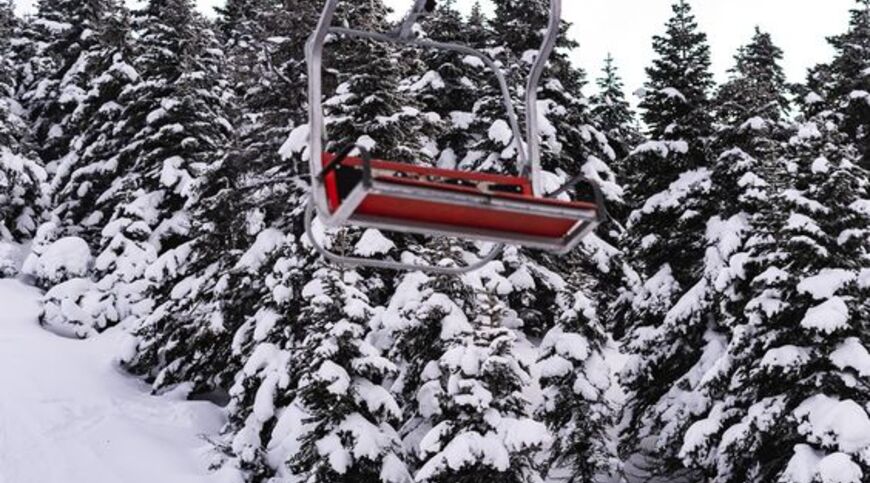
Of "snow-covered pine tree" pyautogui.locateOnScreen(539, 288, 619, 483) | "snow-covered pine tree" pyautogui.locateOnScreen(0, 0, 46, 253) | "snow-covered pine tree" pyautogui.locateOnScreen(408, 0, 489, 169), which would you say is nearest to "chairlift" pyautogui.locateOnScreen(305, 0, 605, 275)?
"snow-covered pine tree" pyautogui.locateOnScreen(539, 288, 619, 483)

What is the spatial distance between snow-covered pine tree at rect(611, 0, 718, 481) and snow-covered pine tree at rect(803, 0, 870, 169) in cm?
717

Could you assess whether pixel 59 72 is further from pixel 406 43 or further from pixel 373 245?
pixel 406 43

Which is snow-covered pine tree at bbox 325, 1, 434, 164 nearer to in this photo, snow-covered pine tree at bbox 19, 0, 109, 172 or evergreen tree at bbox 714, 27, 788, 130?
evergreen tree at bbox 714, 27, 788, 130

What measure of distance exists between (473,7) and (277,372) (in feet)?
55.9

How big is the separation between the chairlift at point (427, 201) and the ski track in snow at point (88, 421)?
14050 mm

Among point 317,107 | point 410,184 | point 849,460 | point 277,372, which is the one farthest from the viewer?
point 277,372

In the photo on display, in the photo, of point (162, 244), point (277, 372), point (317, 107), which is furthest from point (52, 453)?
point (317, 107)

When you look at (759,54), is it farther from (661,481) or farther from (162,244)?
(162,244)

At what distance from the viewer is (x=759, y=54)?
28594 millimetres

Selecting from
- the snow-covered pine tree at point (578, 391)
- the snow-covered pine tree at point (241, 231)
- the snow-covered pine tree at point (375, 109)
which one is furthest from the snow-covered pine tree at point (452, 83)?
the snow-covered pine tree at point (578, 391)

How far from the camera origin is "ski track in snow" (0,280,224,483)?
18984mm

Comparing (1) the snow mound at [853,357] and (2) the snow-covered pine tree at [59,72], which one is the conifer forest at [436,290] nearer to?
(1) the snow mound at [853,357]

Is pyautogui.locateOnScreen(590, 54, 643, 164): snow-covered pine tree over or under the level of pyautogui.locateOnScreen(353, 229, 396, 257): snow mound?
over

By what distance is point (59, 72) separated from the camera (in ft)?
153
